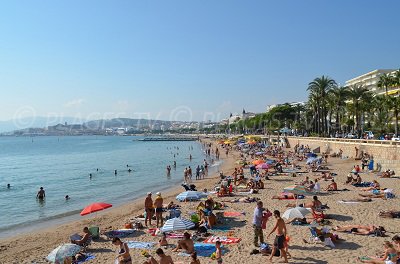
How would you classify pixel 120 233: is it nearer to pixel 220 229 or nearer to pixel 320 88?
pixel 220 229

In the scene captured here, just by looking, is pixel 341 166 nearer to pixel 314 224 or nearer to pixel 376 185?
pixel 376 185

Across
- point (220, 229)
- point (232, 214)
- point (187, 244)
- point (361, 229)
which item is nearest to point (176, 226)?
point (220, 229)

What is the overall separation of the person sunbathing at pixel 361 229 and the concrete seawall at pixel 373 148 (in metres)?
15.1

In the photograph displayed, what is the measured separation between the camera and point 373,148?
103 ft

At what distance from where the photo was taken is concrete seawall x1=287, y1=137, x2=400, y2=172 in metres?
26.2

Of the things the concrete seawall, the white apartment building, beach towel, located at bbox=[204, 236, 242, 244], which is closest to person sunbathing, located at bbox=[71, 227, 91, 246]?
beach towel, located at bbox=[204, 236, 242, 244]

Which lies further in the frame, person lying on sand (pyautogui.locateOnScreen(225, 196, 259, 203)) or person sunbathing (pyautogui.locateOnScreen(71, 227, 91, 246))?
person lying on sand (pyautogui.locateOnScreen(225, 196, 259, 203))

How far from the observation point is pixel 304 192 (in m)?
17.7

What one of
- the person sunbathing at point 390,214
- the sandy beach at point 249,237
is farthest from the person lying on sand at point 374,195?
the person sunbathing at point 390,214

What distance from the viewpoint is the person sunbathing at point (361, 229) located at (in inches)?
459

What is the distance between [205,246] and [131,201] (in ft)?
45.8

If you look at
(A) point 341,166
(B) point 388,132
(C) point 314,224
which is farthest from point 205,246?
(B) point 388,132

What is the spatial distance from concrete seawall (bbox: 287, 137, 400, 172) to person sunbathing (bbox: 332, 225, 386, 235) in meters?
15.1

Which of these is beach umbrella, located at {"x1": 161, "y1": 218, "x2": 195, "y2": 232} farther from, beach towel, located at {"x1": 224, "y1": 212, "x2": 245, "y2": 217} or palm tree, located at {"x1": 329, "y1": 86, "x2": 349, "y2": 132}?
palm tree, located at {"x1": 329, "y1": 86, "x2": 349, "y2": 132}
